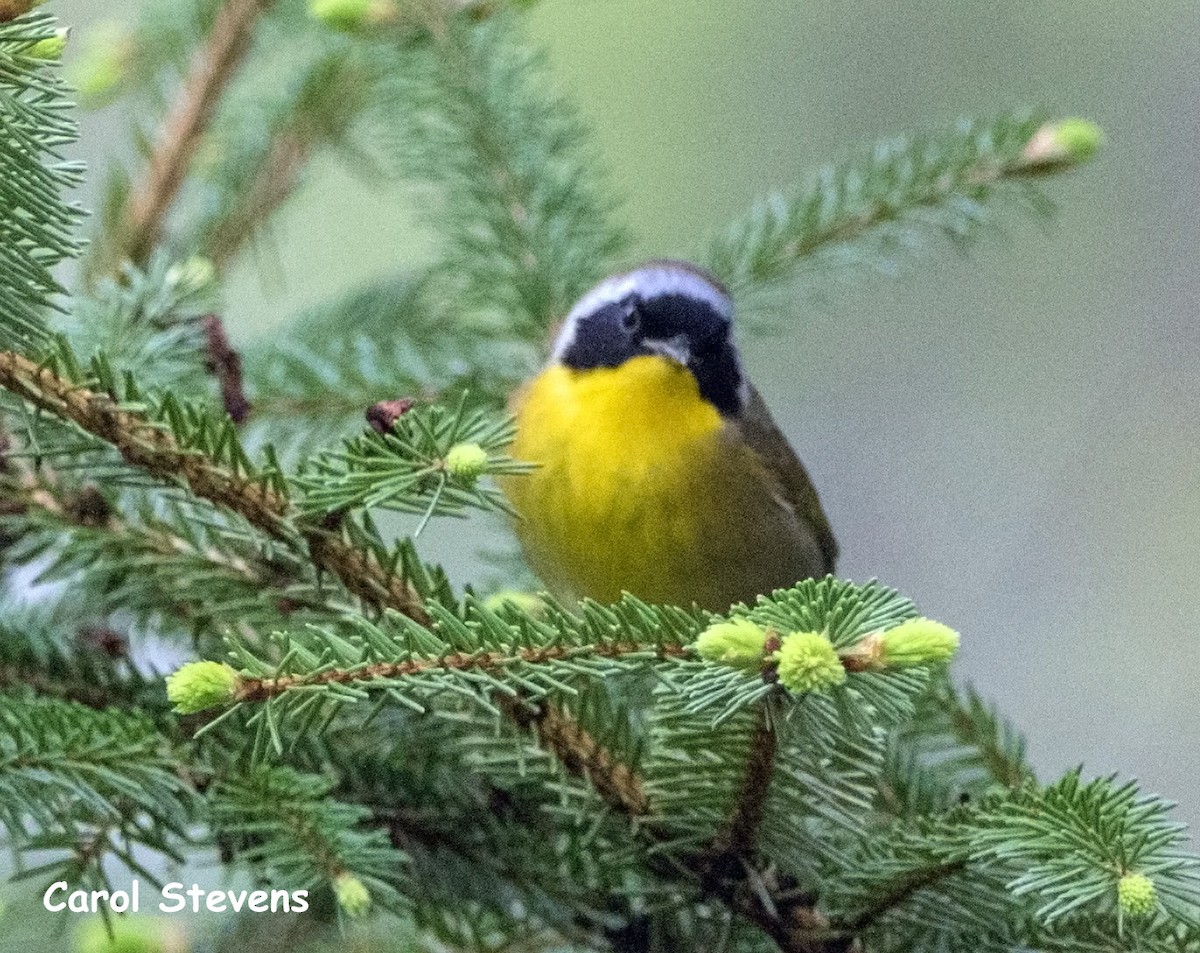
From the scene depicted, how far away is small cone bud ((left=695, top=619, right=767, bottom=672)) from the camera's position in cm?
89

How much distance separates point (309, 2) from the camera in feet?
6.48

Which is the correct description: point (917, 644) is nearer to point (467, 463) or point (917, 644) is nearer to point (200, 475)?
point (467, 463)

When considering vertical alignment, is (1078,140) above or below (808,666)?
above

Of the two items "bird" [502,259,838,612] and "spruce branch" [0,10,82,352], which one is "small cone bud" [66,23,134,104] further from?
"spruce branch" [0,10,82,352]

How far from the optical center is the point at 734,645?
0.89 metres

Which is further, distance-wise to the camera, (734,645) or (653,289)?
(653,289)

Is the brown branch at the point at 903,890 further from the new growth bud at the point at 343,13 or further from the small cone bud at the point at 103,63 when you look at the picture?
the small cone bud at the point at 103,63

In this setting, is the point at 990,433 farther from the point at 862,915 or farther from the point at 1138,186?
the point at 862,915

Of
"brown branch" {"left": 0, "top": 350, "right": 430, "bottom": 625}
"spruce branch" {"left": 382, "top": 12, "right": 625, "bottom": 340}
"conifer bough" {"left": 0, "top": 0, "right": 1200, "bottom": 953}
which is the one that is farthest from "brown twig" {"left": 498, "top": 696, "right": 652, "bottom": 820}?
"spruce branch" {"left": 382, "top": 12, "right": 625, "bottom": 340}

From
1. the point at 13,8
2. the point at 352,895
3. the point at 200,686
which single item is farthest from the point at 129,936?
the point at 13,8

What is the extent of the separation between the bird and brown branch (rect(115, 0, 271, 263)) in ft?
1.69

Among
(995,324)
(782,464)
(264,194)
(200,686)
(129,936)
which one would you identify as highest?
(995,324)

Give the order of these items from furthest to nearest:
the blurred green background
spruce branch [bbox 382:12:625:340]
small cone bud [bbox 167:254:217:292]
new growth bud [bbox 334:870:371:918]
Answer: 1. the blurred green background
2. spruce branch [bbox 382:12:625:340]
3. small cone bud [bbox 167:254:217:292]
4. new growth bud [bbox 334:870:371:918]

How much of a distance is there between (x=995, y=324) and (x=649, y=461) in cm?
280
